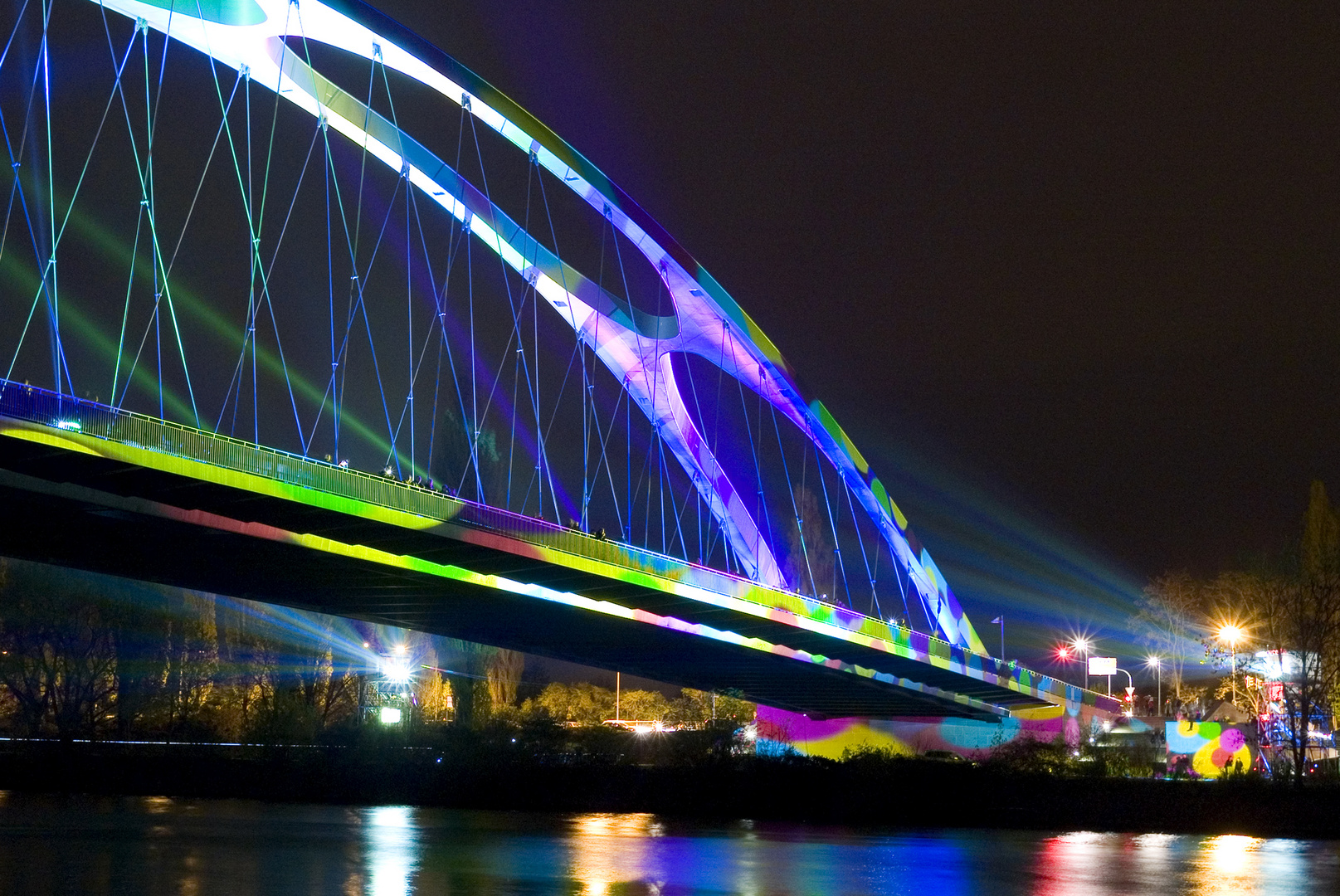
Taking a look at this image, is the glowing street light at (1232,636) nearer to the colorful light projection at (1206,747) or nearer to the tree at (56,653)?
the colorful light projection at (1206,747)

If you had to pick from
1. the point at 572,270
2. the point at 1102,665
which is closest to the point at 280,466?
the point at 572,270

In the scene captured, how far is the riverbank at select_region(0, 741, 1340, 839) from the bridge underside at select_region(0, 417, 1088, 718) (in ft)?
13.1

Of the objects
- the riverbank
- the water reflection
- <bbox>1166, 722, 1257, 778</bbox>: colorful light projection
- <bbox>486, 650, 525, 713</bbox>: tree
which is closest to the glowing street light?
<bbox>1166, 722, 1257, 778</bbox>: colorful light projection

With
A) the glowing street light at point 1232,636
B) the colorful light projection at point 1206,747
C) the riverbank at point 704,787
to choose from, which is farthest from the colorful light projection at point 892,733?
the riverbank at point 704,787

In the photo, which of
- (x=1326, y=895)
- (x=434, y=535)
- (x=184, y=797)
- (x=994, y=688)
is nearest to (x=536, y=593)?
(x=434, y=535)

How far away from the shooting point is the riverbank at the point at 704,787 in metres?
39.1

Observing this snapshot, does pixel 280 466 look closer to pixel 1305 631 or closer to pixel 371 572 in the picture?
pixel 371 572

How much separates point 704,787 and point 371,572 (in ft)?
48.9

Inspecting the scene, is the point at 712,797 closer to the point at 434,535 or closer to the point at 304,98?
the point at 434,535

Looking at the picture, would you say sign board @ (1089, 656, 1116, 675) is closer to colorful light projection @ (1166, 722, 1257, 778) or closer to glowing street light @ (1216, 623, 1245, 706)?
glowing street light @ (1216, 623, 1245, 706)

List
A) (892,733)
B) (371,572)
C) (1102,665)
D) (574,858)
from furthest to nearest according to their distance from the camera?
(1102,665) < (892,733) < (371,572) < (574,858)

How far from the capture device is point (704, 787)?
4347 centimetres

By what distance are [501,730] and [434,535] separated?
18774 millimetres

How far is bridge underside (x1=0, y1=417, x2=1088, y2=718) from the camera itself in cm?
2556
